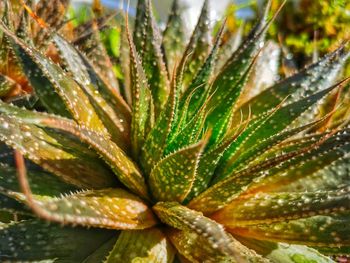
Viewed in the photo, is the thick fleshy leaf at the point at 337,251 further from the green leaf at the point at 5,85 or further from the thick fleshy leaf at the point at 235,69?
the green leaf at the point at 5,85

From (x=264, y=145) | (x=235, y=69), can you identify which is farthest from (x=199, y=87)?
(x=264, y=145)

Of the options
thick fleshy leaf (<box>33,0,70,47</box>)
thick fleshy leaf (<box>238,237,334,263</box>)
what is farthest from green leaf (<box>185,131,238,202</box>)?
thick fleshy leaf (<box>33,0,70,47</box>)

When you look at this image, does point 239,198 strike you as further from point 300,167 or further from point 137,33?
point 137,33

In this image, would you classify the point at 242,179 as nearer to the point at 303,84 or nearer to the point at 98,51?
the point at 303,84

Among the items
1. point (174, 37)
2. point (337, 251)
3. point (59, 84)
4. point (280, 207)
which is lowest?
point (337, 251)

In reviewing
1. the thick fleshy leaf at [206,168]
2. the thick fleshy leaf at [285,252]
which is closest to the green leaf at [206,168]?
the thick fleshy leaf at [206,168]

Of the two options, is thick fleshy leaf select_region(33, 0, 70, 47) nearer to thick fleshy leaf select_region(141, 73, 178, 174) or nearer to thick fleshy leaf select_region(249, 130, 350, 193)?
thick fleshy leaf select_region(141, 73, 178, 174)
